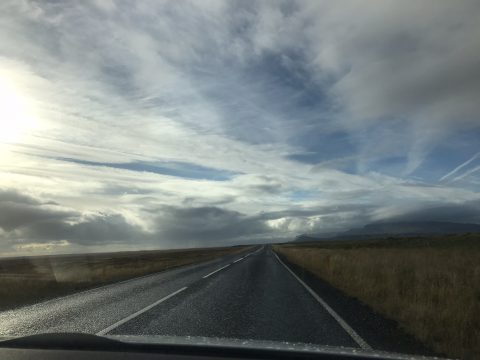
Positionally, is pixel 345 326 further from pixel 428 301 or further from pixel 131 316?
pixel 131 316

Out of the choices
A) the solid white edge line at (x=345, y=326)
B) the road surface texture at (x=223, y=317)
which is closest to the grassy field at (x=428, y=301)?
the road surface texture at (x=223, y=317)

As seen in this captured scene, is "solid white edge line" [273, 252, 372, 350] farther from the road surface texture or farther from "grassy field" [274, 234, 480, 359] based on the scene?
"grassy field" [274, 234, 480, 359]

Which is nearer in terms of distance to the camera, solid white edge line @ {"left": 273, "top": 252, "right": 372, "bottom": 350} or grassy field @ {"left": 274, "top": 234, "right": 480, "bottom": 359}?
solid white edge line @ {"left": 273, "top": 252, "right": 372, "bottom": 350}

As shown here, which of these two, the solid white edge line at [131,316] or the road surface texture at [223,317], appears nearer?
the road surface texture at [223,317]

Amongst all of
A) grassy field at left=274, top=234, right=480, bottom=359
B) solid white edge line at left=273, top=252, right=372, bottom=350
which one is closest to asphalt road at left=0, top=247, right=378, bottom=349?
solid white edge line at left=273, top=252, right=372, bottom=350

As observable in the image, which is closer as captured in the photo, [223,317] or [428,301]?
[223,317]

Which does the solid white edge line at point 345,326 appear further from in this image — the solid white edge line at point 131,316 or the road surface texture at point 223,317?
the solid white edge line at point 131,316

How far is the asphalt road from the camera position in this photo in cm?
746

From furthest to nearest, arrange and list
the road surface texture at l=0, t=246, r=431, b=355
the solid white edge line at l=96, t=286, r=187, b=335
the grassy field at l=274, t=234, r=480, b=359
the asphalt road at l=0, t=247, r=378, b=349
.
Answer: the solid white edge line at l=96, t=286, r=187, b=335
the asphalt road at l=0, t=247, r=378, b=349
the road surface texture at l=0, t=246, r=431, b=355
the grassy field at l=274, t=234, r=480, b=359

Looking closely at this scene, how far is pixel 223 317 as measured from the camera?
9.02m

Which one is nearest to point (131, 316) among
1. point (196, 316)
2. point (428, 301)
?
point (196, 316)

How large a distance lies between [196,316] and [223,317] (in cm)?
59

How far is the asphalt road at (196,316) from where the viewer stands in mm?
7461

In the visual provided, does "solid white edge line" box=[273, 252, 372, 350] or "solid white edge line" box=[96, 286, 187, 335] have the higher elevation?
"solid white edge line" box=[96, 286, 187, 335]
